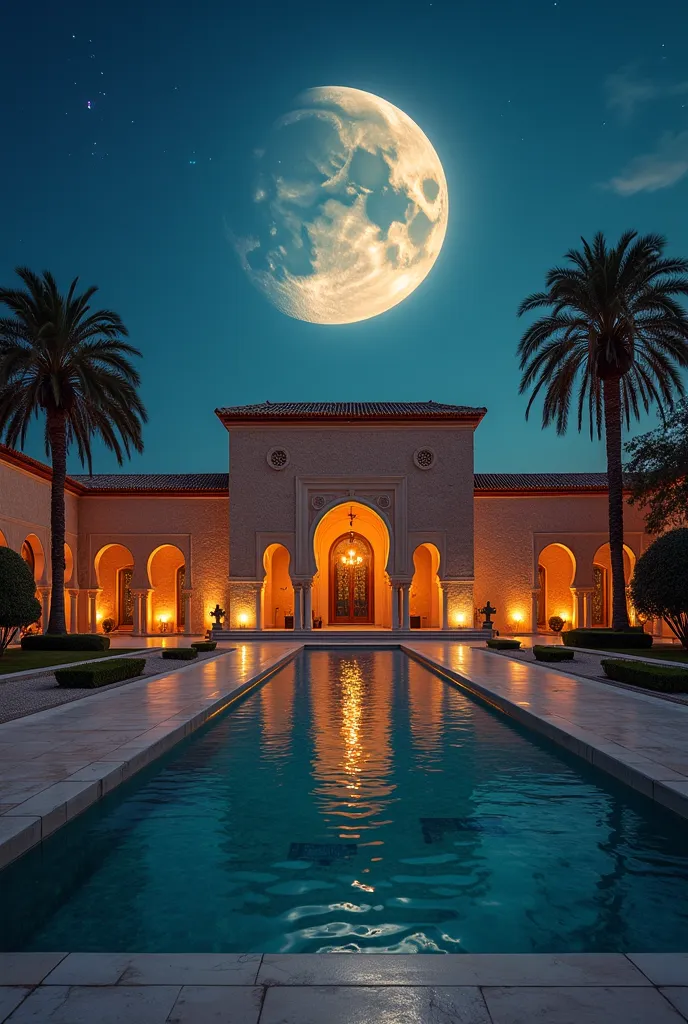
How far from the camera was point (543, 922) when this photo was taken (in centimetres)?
379

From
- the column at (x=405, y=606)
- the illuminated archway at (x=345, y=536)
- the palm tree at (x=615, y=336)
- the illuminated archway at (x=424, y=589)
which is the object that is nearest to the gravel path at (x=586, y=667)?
the palm tree at (x=615, y=336)

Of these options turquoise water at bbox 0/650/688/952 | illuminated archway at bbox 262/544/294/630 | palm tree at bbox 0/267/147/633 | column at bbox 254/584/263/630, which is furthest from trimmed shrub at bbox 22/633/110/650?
turquoise water at bbox 0/650/688/952

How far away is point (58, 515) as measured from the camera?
21797mm

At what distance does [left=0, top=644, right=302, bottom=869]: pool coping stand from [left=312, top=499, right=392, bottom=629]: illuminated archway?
2149 centimetres

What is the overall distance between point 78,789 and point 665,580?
16.0 metres

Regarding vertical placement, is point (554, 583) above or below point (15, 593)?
above

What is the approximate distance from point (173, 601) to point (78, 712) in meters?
23.0

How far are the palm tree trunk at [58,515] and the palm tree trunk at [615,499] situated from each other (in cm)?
1597

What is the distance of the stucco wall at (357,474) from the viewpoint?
29266mm

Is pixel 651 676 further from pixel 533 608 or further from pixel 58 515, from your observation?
pixel 533 608

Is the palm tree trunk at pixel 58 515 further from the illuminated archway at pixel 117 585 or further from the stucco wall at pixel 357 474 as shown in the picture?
the illuminated archway at pixel 117 585

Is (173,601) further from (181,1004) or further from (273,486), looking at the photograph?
(181,1004)

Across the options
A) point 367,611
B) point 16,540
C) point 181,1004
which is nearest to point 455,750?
point 181,1004

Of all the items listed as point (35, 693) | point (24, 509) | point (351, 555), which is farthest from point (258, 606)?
point (35, 693)
